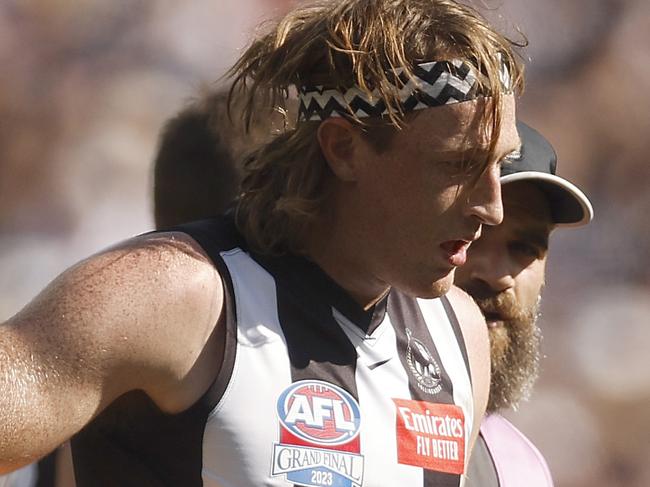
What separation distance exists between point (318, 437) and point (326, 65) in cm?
68

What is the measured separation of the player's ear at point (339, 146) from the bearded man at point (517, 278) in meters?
0.56

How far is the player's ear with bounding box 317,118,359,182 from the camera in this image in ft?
6.97

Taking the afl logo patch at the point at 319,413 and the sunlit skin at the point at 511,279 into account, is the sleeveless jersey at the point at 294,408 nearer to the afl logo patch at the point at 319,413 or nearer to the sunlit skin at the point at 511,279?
the afl logo patch at the point at 319,413

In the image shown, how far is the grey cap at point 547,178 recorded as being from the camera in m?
2.55

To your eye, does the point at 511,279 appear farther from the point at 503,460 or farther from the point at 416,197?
the point at 416,197

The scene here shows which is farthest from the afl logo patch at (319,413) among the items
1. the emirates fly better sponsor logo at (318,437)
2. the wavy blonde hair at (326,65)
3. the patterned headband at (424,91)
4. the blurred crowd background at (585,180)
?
the blurred crowd background at (585,180)

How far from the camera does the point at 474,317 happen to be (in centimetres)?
245

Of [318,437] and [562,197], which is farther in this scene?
[562,197]

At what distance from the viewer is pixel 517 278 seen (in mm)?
2658

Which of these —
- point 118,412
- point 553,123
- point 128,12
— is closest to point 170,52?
point 128,12

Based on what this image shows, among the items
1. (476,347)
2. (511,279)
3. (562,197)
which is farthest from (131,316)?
(562,197)

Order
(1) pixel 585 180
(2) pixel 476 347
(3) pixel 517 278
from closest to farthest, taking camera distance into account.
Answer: (2) pixel 476 347
(3) pixel 517 278
(1) pixel 585 180

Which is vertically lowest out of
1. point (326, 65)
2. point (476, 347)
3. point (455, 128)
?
point (476, 347)

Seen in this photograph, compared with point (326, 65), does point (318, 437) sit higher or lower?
lower
